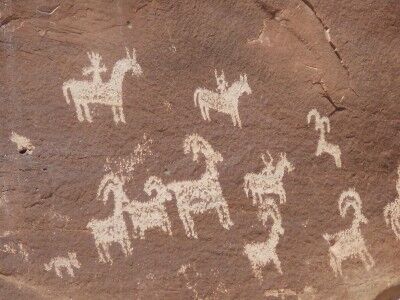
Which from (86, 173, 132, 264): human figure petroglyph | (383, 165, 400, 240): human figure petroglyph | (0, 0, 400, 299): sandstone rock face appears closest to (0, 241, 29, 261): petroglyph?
(0, 0, 400, 299): sandstone rock face

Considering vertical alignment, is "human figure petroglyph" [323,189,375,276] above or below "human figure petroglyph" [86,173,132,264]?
below

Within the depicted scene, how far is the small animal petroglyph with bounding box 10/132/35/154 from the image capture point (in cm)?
219

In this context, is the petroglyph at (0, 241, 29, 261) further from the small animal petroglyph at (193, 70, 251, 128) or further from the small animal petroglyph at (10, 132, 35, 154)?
the small animal petroglyph at (193, 70, 251, 128)

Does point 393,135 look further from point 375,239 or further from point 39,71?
point 39,71

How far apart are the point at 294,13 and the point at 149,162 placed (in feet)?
2.41

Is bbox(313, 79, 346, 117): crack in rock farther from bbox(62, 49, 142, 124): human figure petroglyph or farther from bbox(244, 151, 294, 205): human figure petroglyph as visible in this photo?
bbox(62, 49, 142, 124): human figure petroglyph

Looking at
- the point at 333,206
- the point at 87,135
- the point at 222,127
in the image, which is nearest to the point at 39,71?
the point at 87,135

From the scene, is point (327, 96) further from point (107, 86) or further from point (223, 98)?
point (107, 86)

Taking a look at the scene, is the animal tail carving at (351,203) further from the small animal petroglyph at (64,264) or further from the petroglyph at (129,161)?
the small animal petroglyph at (64,264)

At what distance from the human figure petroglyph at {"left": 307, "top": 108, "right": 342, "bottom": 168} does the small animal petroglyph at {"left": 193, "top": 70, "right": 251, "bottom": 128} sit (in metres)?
0.25

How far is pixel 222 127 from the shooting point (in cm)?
224

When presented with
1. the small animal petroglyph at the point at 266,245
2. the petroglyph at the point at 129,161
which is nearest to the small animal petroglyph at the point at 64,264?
the petroglyph at the point at 129,161

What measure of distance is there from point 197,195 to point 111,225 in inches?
12.4

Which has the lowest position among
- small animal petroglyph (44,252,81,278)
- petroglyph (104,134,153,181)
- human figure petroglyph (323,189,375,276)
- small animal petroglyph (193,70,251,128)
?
human figure petroglyph (323,189,375,276)
